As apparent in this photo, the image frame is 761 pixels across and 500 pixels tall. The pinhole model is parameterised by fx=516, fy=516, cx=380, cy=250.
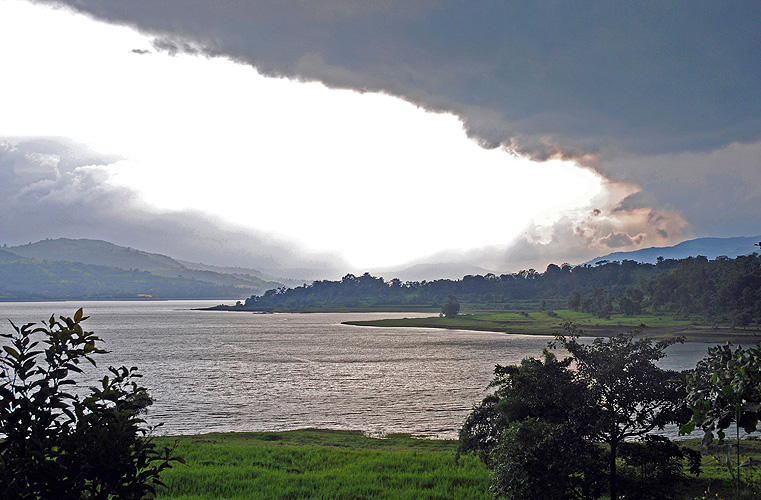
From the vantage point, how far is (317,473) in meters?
25.0

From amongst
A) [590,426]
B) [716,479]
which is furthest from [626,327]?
[590,426]

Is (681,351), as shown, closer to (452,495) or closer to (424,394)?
(424,394)

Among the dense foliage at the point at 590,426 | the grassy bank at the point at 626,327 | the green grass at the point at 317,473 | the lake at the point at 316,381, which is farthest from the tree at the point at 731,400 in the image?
the grassy bank at the point at 626,327

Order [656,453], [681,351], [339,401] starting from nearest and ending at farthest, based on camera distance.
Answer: [656,453]
[339,401]
[681,351]

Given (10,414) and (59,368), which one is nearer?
(10,414)

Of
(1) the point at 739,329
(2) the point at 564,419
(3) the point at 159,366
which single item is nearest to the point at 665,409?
(2) the point at 564,419

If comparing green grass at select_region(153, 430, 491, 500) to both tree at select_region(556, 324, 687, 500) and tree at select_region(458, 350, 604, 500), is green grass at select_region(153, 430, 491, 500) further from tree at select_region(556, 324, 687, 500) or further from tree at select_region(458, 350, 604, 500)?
tree at select_region(556, 324, 687, 500)

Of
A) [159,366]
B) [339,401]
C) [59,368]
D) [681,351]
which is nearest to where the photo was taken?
[59,368]

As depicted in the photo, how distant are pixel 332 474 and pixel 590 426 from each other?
13.4 metres

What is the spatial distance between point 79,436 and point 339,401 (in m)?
54.0

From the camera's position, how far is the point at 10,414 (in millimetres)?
6355

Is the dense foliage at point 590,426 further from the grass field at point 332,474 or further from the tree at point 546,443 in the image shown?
the grass field at point 332,474

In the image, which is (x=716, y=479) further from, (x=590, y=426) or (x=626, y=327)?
(x=626, y=327)

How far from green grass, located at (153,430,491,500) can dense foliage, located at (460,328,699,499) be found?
5.54 metres
